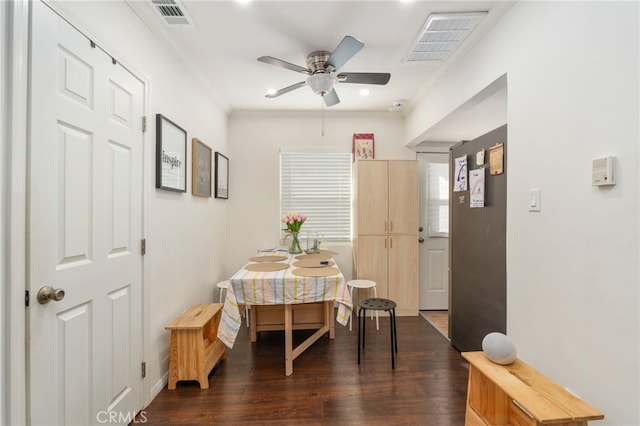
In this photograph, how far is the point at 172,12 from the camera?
6.19 ft

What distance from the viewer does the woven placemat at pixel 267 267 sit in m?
2.44

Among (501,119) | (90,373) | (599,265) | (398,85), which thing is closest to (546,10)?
(599,265)

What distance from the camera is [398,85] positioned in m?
3.05

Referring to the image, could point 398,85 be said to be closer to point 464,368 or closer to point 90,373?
point 464,368

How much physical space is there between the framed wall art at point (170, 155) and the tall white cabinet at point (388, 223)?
1.99 m

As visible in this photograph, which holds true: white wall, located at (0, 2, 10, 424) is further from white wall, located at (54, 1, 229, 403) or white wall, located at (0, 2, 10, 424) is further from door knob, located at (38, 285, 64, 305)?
white wall, located at (54, 1, 229, 403)

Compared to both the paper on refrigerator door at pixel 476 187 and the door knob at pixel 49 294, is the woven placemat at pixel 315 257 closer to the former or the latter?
the paper on refrigerator door at pixel 476 187

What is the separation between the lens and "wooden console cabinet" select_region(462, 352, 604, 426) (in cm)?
111

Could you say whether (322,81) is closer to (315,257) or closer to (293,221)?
(293,221)

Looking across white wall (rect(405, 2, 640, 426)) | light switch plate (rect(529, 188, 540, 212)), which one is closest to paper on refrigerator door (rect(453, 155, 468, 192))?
white wall (rect(405, 2, 640, 426))

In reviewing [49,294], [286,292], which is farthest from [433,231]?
[49,294]

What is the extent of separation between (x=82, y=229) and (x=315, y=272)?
1550 mm

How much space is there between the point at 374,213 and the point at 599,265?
7.62 feet

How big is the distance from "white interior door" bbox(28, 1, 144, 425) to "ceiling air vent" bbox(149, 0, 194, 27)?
52 centimetres
